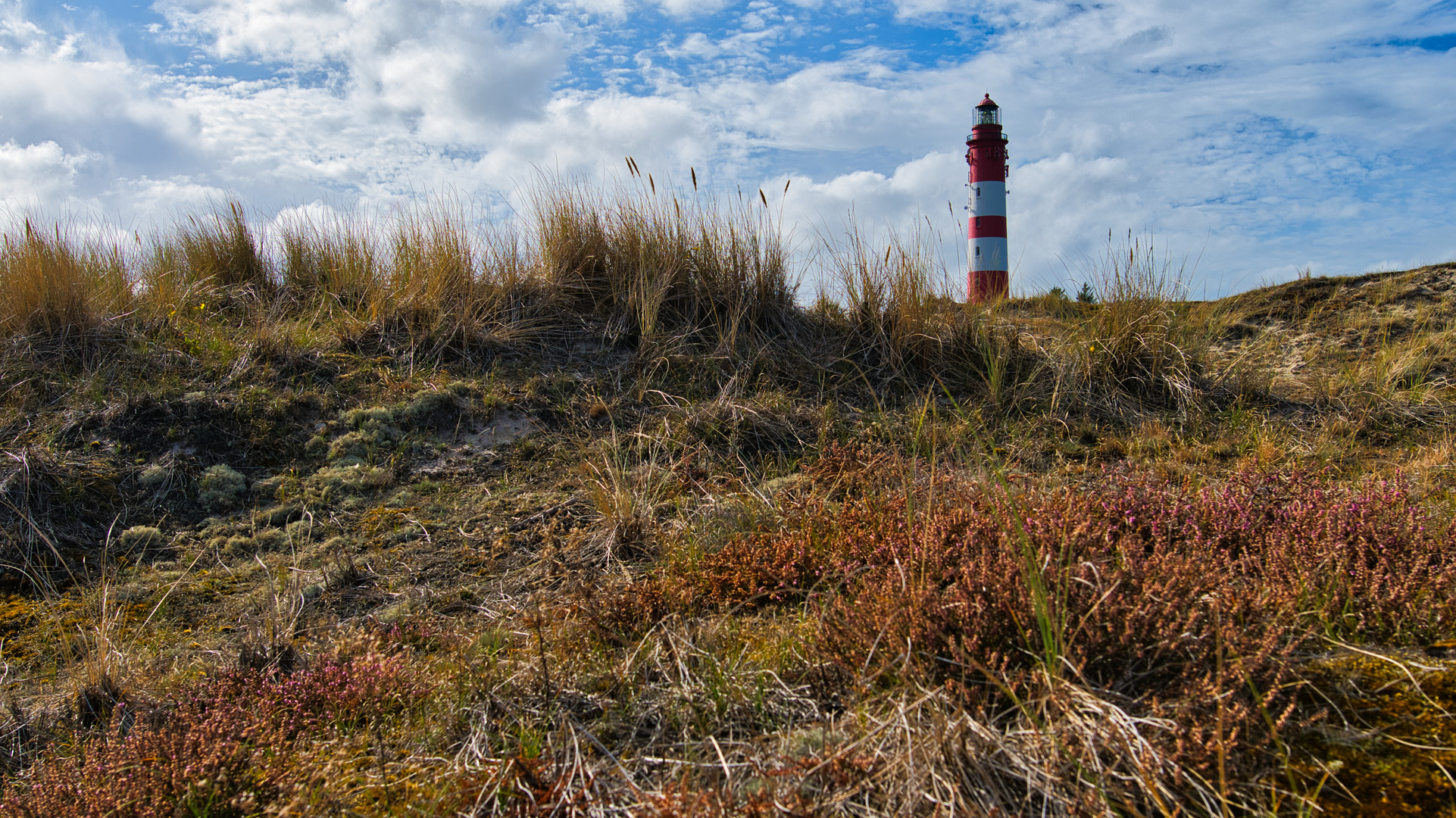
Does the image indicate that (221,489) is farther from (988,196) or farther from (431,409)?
(988,196)

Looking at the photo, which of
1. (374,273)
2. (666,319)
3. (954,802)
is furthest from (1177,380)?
(374,273)

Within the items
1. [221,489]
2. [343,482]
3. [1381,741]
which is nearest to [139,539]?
[221,489]

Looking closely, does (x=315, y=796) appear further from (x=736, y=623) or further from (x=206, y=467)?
(x=206, y=467)

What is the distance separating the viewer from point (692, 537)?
3.20 metres

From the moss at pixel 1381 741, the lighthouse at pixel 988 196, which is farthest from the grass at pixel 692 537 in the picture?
the lighthouse at pixel 988 196

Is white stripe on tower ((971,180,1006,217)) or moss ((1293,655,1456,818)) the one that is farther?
white stripe on tower ((971,180,1006,217))

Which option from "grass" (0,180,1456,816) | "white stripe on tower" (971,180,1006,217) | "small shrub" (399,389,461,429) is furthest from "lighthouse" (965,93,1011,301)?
"small shrub" (399,389,461,429)

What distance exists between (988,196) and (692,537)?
573 inches

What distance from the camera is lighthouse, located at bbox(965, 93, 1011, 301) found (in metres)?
15.5

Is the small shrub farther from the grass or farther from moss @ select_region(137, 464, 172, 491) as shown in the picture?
moss @ select_region(137, 464, 172, 491)

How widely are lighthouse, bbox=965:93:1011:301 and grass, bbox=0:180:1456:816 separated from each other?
815cm

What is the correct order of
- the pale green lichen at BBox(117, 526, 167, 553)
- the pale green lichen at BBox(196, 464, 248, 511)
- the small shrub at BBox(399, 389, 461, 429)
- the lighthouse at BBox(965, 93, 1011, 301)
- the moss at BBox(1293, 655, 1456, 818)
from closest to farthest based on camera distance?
the moss at BBox(1293, 655, 1456, 818)
the pale green lichen at BBox(117, 526, 167, 553)
the pale green lichen at BBox(196, 464, 248, 511)
the small shrub at BBox(399, 389, 461, 429)
the lighthouse at BBox(965, 93, 1011, 301)

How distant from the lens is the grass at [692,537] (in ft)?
5.36

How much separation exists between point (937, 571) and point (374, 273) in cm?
563
